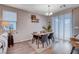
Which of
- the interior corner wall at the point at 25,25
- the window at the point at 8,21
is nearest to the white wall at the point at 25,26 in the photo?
the interior corner wall at the point at 25,25

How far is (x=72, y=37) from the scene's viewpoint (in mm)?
2646

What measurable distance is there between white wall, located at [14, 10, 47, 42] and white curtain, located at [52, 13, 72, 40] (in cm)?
30

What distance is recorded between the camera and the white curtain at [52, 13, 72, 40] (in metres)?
2.74

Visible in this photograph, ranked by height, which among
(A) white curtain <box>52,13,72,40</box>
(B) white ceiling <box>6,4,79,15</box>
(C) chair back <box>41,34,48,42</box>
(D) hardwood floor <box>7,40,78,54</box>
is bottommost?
(D) hardwood floor <box>7,40,78,54</box>

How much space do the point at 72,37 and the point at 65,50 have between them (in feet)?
1.16

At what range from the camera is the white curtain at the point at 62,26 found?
9.00ft

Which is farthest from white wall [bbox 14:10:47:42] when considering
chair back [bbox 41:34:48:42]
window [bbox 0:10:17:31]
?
chair back [bbox 41:34:48:42]

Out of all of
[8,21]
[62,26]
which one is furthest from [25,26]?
[62,26]

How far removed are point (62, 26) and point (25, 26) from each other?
3.13 ft

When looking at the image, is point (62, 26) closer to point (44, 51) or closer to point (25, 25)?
point (44, 51)

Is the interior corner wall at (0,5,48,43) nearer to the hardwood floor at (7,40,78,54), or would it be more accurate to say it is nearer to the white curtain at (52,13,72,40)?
the hardwood floor at (7,40,78,54)

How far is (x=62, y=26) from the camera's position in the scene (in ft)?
9.39
